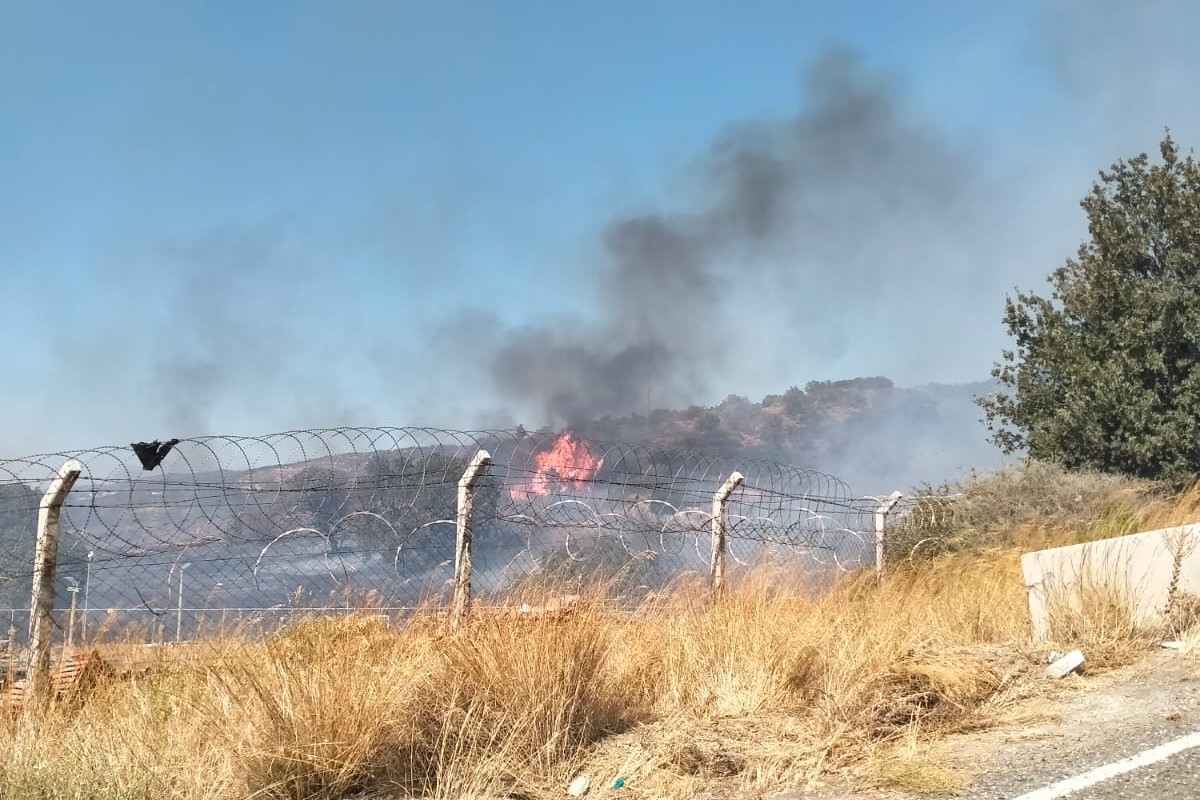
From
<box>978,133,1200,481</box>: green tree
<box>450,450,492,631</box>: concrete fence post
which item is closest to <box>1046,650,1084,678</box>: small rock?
<box>450,450,492,631</box>: concrete fence post

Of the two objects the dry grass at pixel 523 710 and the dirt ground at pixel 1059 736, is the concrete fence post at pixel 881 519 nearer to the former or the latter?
the dirt ground at pixel 1059 736

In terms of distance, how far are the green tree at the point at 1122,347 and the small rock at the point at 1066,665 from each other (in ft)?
36.2

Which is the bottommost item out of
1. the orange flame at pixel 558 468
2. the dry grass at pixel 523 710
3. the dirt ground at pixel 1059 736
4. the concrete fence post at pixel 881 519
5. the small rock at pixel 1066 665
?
the dirt ground at pixel 1059 736

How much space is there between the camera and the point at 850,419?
8419 cm

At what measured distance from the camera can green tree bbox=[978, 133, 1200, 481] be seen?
16.6m

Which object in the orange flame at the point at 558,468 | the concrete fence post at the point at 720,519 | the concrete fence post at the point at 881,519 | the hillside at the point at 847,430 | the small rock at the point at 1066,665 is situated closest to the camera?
the small rock at the point at 1066,665

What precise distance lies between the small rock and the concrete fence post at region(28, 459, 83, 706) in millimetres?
6315

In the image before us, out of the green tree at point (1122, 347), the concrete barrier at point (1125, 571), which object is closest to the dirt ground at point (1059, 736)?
the concrete barrier at point (1125, 571)

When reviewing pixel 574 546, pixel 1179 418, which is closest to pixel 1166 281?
pixel 1179 418

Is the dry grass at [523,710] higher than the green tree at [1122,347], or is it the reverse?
the green tree at [1122,347]

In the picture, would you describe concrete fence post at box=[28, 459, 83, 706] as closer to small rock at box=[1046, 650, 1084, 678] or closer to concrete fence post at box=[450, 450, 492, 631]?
concrete fence post at box=[450, 450, 492, 631]

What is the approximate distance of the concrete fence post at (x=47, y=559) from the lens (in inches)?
228

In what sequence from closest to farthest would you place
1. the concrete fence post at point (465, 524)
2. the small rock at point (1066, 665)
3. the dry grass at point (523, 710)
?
the dry grass at point (523, 710), the concrete fence post at point (465, 524), the small rock at point (1066, 665)

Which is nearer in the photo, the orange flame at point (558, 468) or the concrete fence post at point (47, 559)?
the concrete fence post at point (47, 559)
